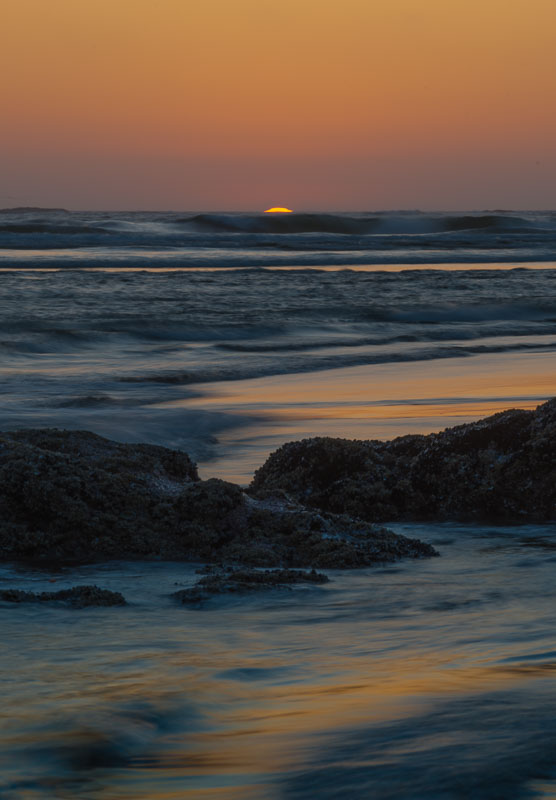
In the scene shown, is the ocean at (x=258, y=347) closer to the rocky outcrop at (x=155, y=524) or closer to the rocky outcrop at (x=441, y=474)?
the rocky outcrop at (x=441, y=474)

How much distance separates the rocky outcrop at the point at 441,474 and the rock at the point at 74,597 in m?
1.30

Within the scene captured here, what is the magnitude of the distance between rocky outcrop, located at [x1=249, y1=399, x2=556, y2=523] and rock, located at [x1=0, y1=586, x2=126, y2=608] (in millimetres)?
1302

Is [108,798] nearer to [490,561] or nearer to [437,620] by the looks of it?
[437,620]

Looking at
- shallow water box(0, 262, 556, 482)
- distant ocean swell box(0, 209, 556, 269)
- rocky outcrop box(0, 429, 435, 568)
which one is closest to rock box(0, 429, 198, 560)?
rocky outcrop box(0, 429, 435, 568)

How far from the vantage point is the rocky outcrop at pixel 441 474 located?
14.1 feet

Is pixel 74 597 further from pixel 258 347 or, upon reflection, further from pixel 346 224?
pixel 346 224

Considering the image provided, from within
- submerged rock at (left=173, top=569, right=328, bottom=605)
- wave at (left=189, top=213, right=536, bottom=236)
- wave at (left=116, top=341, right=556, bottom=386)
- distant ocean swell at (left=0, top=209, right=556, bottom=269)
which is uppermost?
wave at (left=189, top=213, right=536, bottom=236)

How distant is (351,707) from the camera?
2176 mm

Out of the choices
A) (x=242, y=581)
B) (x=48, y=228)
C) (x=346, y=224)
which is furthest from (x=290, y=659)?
(x=346, y=224)

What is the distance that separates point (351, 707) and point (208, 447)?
4.05 metres

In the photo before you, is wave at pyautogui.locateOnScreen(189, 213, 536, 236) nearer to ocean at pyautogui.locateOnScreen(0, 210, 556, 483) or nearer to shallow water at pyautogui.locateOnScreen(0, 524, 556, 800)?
ocean at pyautogui.locateOnScreen(0, 210, 556, 483)

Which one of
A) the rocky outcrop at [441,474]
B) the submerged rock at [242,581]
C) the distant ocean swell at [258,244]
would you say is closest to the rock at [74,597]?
the submerged rock at [242,581]

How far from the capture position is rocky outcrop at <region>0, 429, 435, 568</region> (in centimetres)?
355

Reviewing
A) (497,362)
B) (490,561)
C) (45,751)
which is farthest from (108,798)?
(497,362)
